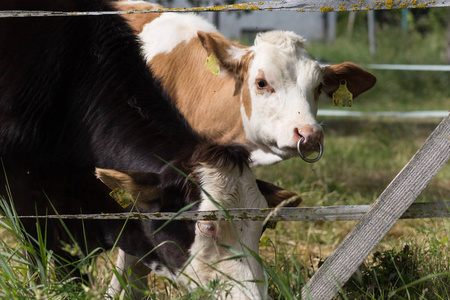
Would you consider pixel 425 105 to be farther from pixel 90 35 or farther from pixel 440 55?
pixel 90 35

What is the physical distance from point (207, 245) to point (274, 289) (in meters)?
0.56

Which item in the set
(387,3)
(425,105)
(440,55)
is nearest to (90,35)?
(387,3)

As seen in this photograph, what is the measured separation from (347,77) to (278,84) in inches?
29.5

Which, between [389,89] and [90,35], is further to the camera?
[389,89]

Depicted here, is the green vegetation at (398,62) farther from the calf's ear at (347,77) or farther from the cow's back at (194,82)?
the cow's back at (194,82)

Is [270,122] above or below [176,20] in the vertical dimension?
below

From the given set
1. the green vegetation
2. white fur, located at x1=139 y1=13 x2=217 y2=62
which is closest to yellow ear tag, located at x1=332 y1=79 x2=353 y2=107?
white fur, located at x1=139 y1=13 x2=217 y2=62

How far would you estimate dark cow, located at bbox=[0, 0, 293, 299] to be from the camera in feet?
8.59

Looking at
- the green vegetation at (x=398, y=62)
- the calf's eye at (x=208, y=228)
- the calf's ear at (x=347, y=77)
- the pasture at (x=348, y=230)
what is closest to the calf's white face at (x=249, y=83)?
the calf's ear at (x=347, y=77)

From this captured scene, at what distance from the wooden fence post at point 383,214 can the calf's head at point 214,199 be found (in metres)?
0.31

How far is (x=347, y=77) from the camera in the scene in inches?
189

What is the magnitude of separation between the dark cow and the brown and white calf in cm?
100

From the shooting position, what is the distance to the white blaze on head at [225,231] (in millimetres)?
2529

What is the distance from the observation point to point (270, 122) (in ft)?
14.0
